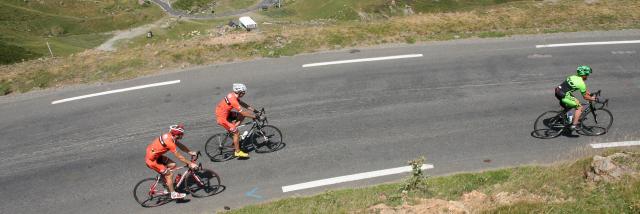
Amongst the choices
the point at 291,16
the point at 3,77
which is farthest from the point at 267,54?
the point at 291,16

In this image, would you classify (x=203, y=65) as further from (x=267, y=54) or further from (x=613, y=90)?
(x=613, y=90)

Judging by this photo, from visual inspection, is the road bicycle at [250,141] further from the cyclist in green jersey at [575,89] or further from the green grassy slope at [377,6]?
the green grassy slope at [377,6]

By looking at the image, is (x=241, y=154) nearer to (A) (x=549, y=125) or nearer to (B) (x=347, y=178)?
(B) (x=347, y=178)

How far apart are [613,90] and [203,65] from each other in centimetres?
A: 1545

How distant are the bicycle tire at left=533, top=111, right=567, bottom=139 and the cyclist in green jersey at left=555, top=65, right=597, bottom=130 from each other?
0.42 metres

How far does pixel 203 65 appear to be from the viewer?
1877cm

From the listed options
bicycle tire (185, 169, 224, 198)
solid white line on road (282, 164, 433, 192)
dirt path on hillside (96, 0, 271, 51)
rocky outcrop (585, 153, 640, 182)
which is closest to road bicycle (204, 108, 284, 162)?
bicycle tire (185, 169, 224, 198)

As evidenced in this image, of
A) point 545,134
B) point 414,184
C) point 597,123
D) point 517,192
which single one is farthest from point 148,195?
point 597,123

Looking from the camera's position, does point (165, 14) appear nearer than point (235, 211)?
No

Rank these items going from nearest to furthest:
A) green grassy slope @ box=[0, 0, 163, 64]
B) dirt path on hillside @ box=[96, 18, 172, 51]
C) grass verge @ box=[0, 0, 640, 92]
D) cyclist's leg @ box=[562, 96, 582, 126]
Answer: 1. cyclist's leg @ box=[562, 96, 582, 126]
2. grass verge @ box=[0, 0, 640, 92]
3. green grassy slope @ box=[0, 0, 163, 64]
4. dirt path on hillside @ box=[96, 18, 172, 51]

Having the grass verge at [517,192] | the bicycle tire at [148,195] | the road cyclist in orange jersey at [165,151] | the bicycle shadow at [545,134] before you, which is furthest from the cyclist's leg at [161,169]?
the bicycle shadow at [545,134]

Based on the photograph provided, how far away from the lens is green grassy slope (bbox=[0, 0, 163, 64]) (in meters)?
90.9

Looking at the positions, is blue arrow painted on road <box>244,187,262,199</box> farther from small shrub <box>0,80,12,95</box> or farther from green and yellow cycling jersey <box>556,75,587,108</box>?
small shrub <box>0,80,12,95</box>

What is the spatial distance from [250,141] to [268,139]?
0.56 m
